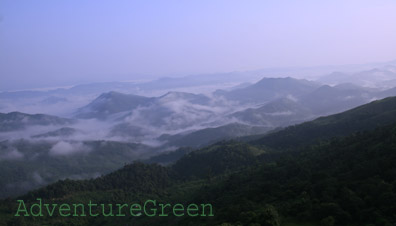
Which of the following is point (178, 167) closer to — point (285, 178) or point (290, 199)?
point (285, 178)

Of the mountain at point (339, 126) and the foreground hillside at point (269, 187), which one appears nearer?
the foreground hillside at point (269, 187)

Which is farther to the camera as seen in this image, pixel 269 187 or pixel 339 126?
pixel 339 126

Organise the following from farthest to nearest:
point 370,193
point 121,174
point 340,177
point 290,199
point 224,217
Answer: point 121,174, point 340,177, point 290,199, point 224,217, point 370,193

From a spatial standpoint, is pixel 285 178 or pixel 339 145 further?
pixel 339 145

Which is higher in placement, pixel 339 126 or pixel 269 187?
pixel 339 126

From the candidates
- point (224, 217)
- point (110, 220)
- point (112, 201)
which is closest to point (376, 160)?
point (224, 217)

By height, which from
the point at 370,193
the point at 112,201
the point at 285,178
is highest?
the point at 370,193

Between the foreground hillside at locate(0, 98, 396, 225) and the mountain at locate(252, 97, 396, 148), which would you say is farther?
the mountain at locate(252, 97, 396, 148)

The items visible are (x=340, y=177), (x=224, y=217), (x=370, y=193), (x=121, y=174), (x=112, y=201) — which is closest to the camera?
(x=370, y=193)
